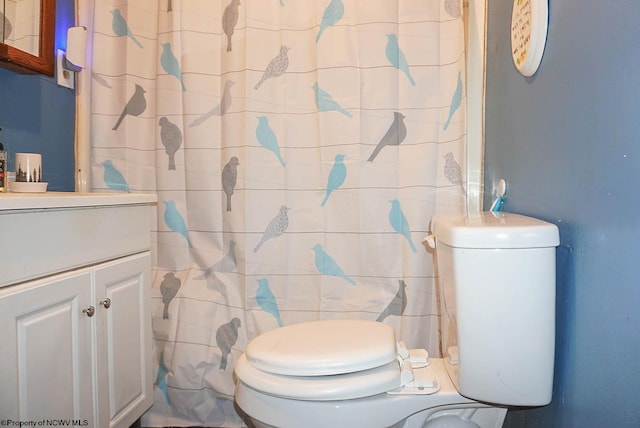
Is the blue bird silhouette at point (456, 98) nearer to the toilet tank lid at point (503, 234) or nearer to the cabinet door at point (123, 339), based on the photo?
the toilet tank lid at point (503, 234)

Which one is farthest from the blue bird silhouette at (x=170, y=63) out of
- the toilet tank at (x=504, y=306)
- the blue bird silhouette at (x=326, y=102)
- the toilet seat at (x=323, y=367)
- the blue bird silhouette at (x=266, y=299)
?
the toilet tank at (x=504, y=306)

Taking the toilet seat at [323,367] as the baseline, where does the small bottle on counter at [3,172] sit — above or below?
above

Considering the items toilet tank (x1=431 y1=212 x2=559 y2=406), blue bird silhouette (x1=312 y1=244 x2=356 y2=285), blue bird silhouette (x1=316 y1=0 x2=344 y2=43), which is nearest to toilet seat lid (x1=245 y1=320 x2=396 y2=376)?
toilet tank (x1=431 y1=212 x2=559 y2=406)

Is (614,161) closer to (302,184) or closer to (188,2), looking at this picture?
(302,184)

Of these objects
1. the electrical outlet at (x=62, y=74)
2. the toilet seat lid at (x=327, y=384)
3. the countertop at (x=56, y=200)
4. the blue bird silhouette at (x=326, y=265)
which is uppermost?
the electrical outlet at (x=62, y=74)

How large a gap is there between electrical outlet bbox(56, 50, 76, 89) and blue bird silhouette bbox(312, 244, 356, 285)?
1.05 meters

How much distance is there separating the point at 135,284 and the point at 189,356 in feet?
1.34

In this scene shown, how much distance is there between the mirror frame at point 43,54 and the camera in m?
1.37

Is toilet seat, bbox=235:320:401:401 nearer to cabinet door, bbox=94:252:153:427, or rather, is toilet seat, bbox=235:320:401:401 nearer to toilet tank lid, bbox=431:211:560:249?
toilet tank lid, bbox=431:211:560:249

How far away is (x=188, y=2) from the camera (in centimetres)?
161

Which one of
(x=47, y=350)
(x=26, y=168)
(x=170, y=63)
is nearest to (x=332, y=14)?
(x=170, y=63)

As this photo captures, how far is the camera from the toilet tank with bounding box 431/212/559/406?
92 cm

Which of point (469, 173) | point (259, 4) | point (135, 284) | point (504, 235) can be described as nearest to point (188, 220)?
point (135, 284)

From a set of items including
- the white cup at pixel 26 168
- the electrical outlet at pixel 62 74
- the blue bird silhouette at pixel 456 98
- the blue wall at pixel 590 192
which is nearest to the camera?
the blue wall at pixel 590 192
